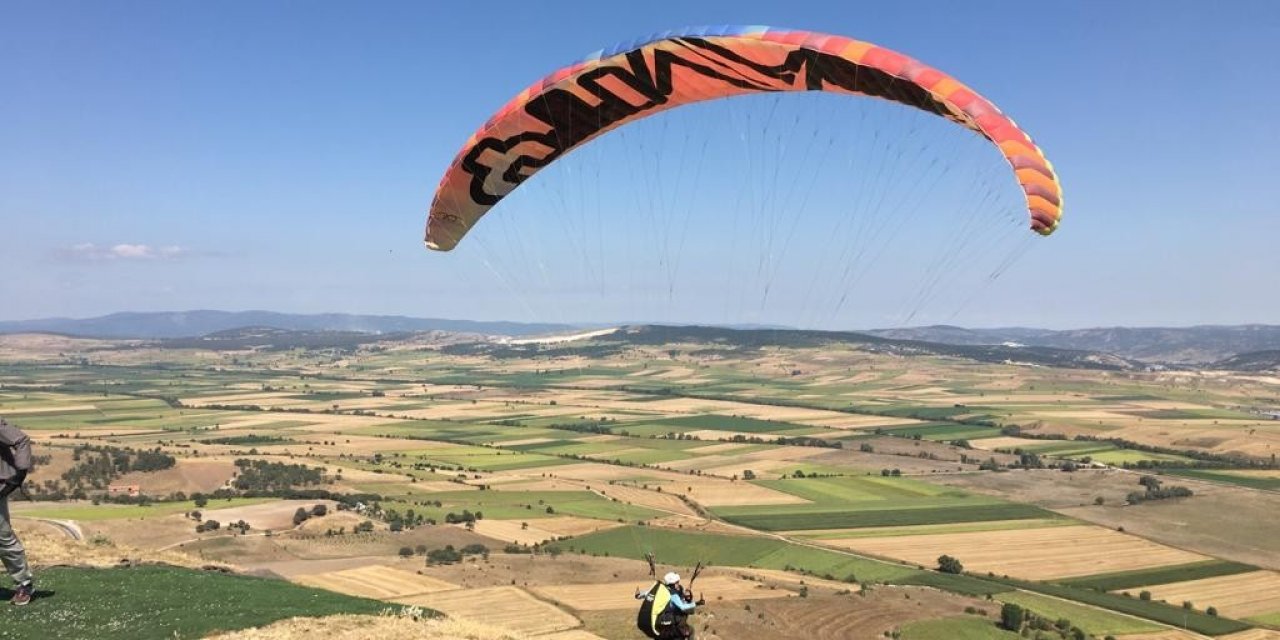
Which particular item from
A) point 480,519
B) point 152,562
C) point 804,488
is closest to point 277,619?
point 152,562

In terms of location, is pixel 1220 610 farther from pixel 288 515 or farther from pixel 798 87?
pixel 288 515

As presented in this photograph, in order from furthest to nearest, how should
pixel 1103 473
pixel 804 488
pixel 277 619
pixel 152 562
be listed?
pixel 1103 473
pixel 804 488
pixel 152 562
pixel 277 619

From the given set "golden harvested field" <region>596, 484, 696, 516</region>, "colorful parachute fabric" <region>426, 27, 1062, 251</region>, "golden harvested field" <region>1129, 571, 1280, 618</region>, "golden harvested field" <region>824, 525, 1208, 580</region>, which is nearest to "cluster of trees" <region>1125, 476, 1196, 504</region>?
"golden harvested field" <region>824, 525, 1208, 580</region>

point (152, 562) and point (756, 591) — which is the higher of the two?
point (152, 562)

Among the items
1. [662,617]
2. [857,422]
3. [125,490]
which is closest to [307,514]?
[125,490]

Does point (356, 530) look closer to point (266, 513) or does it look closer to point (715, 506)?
point (266, 513)

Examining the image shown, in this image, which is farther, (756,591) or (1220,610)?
(1220,610)

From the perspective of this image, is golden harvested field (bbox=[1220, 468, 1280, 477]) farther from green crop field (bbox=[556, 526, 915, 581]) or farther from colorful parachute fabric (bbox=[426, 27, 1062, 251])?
colorful parachute fabric (bbox=[426, 27, 1062, 251])
